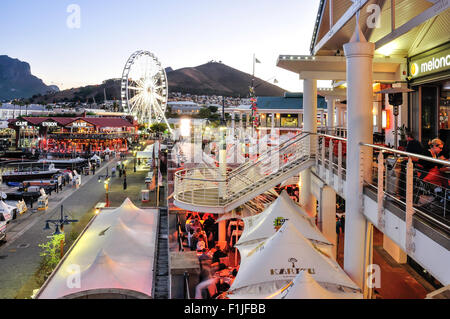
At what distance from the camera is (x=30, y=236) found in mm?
17219

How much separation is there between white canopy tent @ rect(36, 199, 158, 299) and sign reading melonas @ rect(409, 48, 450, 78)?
30.6 feet

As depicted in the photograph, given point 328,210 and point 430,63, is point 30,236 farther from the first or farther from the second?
point 430,63

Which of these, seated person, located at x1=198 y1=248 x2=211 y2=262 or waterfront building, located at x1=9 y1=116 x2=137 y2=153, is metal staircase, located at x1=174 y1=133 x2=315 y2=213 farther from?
waterfront building, located at x1=9 y1=116 x2=137 y2=153

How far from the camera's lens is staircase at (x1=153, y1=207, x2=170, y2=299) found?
9.52 metres

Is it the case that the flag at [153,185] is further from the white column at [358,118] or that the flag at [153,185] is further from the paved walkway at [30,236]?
the white column at [358,118]

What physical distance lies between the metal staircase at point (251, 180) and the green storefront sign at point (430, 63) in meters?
3.71

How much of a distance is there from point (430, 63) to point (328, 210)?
16.7 ft

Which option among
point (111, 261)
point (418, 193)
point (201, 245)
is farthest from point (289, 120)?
point (418, 193)

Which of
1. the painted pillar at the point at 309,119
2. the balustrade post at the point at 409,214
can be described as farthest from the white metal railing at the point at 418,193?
the painted pillar at the point at 309,119

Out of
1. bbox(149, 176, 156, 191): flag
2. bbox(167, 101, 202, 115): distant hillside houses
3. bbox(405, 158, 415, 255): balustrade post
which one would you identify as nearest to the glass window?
bbox(149, 176, 156, 191): flag

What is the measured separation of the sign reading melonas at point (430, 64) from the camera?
10.1 m
